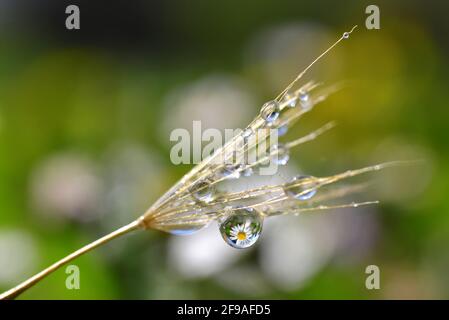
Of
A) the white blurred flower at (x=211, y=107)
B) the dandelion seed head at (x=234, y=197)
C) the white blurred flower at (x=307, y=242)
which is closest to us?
the dandelion seed head at (x=234, y=197)

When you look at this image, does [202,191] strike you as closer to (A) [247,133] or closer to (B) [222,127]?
(A) [247,133]

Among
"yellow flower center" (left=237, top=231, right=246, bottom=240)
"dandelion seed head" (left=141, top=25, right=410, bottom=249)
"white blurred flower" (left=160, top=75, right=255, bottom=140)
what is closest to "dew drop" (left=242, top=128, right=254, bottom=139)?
"dandelion seed head" (left=141, top=25, right=410, bottom=249)

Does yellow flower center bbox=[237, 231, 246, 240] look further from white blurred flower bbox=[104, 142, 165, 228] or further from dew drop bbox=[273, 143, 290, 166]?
white blurred flower bbox=[104, 142, 165, 228]

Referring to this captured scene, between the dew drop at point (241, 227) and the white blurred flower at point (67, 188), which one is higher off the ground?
the white blurred flower at point (67, 188)

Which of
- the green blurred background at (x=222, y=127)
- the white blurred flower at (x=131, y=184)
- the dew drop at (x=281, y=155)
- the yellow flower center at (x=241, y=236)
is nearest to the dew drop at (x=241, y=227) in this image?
the yellow flower center at (x=241, y=236)

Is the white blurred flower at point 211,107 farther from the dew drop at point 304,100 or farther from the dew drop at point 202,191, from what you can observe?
the dew drop at point 202,191
